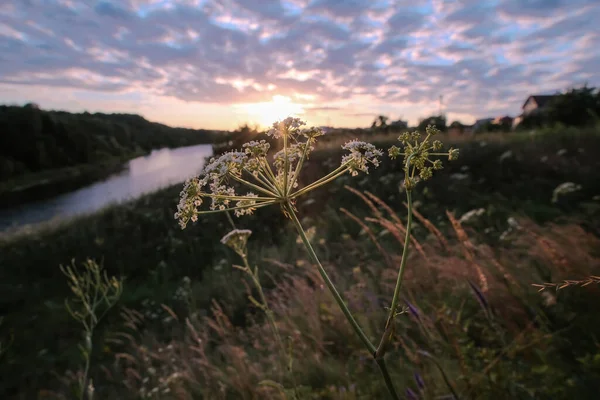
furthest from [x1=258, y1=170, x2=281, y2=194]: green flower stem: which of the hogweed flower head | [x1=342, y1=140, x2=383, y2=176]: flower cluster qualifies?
[x1=342, y1=140, x2=383, y2=176]: flower cluster

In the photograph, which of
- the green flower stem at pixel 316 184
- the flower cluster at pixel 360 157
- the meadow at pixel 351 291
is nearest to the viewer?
the green flower stem at pixel 316 184

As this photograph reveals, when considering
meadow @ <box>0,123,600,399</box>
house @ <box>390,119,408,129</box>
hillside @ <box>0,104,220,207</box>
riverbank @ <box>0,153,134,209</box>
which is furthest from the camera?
hillside @ <box>0,104,220,207</box>

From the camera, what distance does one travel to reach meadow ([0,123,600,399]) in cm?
273

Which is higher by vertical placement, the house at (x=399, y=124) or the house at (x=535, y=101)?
the house at (x=535, y=101)

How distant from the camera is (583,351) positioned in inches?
100

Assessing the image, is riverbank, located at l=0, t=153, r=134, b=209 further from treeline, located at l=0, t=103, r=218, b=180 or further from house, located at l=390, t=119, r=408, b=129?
house, located at l=390, t=119, r=408, b=129

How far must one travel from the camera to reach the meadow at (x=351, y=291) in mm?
2734

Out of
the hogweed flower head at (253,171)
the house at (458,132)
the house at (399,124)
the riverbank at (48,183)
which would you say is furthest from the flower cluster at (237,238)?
the riverbank at (48,183)

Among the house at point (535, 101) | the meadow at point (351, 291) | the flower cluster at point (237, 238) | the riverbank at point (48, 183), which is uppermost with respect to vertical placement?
the house at point (535, 101)

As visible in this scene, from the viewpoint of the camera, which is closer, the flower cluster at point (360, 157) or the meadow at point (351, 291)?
the flower cluster at point (360, 157)

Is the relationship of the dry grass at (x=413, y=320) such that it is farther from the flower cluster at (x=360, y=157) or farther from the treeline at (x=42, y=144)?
the treeline at (x=42, y=144)

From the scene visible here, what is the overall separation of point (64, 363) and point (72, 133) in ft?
236

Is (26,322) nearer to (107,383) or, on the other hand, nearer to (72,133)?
(107,383)

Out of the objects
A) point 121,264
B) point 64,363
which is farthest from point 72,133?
point 64,363
